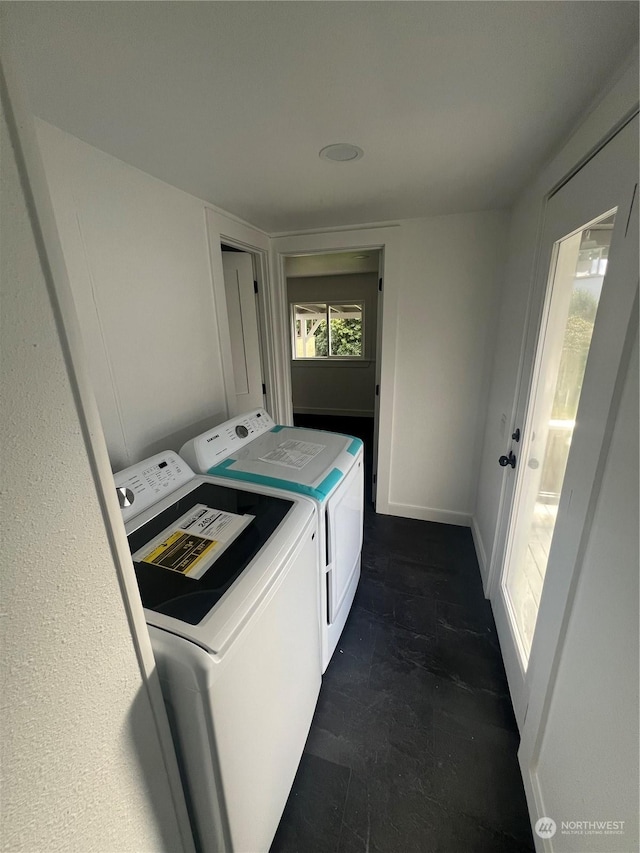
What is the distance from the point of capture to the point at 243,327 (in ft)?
8.61

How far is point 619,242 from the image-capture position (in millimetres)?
829

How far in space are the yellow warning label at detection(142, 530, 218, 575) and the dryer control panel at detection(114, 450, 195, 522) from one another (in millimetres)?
224

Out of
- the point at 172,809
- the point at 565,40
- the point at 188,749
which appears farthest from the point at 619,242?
the point at 172,809

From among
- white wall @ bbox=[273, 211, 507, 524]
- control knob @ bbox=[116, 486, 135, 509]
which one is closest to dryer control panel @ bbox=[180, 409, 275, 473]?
control knob @ bbox=[116, 486, 135, 509]

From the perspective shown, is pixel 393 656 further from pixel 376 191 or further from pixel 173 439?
pixel 376 191

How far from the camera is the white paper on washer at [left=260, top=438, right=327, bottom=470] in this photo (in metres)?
1.57

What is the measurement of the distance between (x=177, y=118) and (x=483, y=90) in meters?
0.92

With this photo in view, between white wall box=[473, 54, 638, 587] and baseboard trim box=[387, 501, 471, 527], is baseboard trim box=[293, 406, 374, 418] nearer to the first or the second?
baseboard trim box=[387, 501, 471, 527]

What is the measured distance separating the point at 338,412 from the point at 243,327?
3006 mm

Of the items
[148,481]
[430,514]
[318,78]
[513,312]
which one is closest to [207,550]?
[148,481]

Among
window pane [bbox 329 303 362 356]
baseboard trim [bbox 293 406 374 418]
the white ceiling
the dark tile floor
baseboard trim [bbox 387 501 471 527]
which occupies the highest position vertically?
the white ceiling

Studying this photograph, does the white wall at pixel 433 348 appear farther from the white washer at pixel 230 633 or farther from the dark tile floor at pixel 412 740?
the white washer at pixel 230 633

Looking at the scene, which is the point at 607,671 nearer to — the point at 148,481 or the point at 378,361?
the point at 148,481

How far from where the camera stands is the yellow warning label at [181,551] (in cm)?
94
